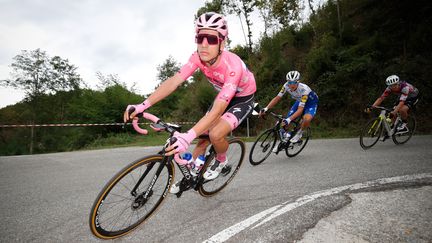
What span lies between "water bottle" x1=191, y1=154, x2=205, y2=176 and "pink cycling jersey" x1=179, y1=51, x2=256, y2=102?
0.92 m

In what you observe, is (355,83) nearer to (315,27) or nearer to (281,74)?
(281,74)

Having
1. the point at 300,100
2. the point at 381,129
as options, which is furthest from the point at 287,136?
the point at 381,129

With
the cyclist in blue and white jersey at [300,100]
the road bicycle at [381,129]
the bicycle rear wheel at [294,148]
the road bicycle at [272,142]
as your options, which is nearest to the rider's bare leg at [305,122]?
the cyclist in blue and white jersey at [300,100]

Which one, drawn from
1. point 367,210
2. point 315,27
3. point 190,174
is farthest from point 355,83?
point 190,174

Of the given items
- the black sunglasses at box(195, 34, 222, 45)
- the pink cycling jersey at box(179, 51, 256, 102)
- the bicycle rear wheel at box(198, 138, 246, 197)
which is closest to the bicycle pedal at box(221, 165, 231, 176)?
the bicycle rear wheel at box(198, 138, 246, 197)

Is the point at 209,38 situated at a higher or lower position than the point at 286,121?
higher

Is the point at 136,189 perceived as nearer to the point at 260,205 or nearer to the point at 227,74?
the point at 260,205

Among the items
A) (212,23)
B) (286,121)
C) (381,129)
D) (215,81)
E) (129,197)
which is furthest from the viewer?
(381,129)

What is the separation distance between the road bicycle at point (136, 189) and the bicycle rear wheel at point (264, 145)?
269cm

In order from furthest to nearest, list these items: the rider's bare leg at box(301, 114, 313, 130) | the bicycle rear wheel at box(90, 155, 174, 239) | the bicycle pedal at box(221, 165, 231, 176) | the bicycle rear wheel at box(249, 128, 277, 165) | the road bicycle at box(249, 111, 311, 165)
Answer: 1. the rider's bare leg at box(301, 114, 313, 130)
2. the road bicycle at box(249, 111, 311, 165)
3. the bicycle rear wheel at box(249, 128, 277, 165)
4. the bicycle pedal at box(221, 165, 231, 176)
5. the bicycle rear wheel at box(90, 155, 174, 239)

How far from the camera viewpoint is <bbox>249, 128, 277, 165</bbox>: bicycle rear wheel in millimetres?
5446

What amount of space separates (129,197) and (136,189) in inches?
8.8

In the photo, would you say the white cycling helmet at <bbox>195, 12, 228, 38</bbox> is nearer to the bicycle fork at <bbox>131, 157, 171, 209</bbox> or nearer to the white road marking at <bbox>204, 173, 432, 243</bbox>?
the bicycle fork at <bbox>131, 157, 171, 209</bbox>

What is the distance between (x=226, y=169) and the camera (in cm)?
354
